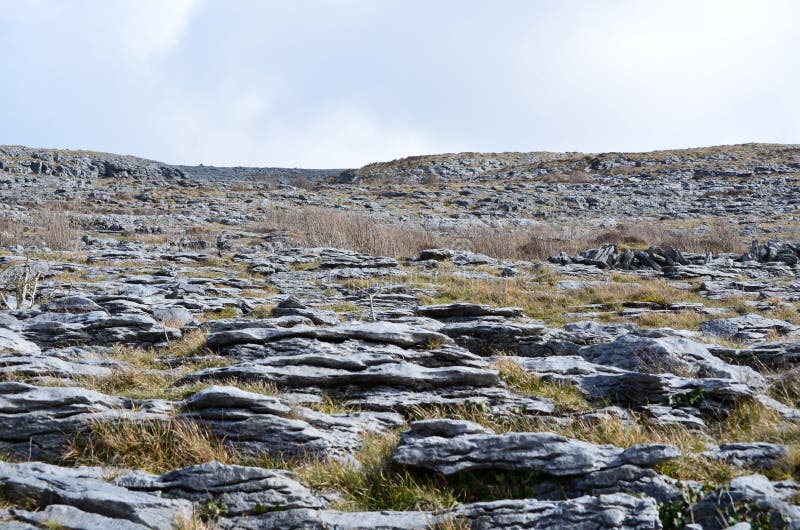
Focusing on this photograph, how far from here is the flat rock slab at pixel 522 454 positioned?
15.3 feet

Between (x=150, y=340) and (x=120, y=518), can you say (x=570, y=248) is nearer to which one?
(x=150, y=340)

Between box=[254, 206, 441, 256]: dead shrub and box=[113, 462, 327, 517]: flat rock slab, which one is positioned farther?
box=[254, 206, 441, 256]: dead shrub

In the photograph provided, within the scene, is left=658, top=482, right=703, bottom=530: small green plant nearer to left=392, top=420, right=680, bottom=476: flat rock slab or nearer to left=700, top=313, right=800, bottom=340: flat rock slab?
left=392, top=420, right=680, bottom=476: flat rock slab

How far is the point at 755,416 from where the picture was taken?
5.77 m

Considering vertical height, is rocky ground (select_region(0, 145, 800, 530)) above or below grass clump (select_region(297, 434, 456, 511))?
above

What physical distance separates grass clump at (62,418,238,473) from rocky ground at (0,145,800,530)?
21 millimetres

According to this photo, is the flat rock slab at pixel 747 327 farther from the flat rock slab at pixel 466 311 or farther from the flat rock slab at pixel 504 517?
the flat rock slab at pixel 504 517

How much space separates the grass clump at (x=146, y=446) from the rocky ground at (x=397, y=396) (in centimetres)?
2

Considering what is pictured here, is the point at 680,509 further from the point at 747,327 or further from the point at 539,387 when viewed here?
the point at 747,327

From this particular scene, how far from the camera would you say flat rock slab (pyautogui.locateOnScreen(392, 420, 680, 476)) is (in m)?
4.66

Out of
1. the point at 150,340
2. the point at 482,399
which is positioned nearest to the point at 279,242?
the point at 150,340

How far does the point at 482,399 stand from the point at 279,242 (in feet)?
64.2

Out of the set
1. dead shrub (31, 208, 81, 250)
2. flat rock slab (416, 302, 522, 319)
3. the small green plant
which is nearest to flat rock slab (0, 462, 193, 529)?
the small green plant

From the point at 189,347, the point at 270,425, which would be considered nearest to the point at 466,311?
the point at 189,347
